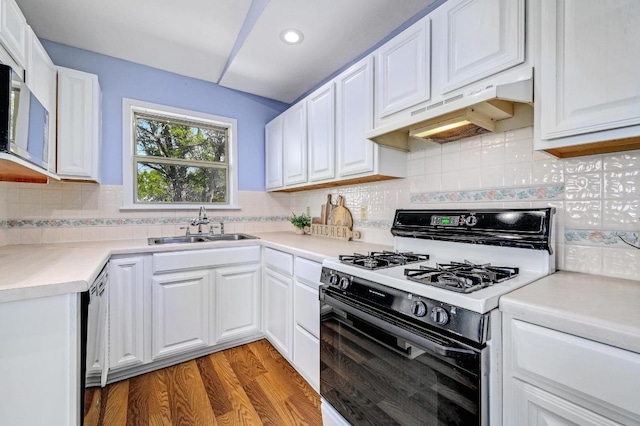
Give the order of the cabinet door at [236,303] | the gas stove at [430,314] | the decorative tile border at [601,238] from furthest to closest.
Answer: the cabinet door at [236,303]
the decorative tile border at [601,238]
the gas stove at [430,314]

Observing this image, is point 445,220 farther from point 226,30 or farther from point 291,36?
point 226,30

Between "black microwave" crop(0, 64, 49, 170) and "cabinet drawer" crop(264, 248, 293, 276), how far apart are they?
1.43m

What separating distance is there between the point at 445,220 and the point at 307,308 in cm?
97

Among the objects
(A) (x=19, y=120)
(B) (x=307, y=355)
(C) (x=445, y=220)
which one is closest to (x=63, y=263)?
A: (A) (x=19, y=120)

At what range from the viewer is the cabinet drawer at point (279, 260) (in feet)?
6.54

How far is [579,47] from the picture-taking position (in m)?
0.98

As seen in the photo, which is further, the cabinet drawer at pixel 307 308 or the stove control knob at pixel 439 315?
the cabinet drawer at pixel 307 308

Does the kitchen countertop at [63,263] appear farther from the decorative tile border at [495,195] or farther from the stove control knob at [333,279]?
the decorative tile border at [495,195]

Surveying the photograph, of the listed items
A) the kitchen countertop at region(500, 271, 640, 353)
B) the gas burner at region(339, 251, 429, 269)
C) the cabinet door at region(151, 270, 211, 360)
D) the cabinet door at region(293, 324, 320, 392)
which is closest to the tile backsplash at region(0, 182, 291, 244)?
the cabinet door at region(151, 270, 211, 360)

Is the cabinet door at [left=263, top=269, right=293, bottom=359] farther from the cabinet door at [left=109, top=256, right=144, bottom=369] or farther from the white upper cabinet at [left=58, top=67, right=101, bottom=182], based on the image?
the white upper cabinet at [left=58, top=67, right=101, bottom=182]

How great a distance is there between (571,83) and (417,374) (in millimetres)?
1158

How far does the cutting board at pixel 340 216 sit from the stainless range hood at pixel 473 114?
0.88 m

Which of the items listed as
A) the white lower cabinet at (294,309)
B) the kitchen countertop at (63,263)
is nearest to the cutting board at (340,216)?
the kitchen countertop at (63,263)

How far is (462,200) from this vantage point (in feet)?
5.27
